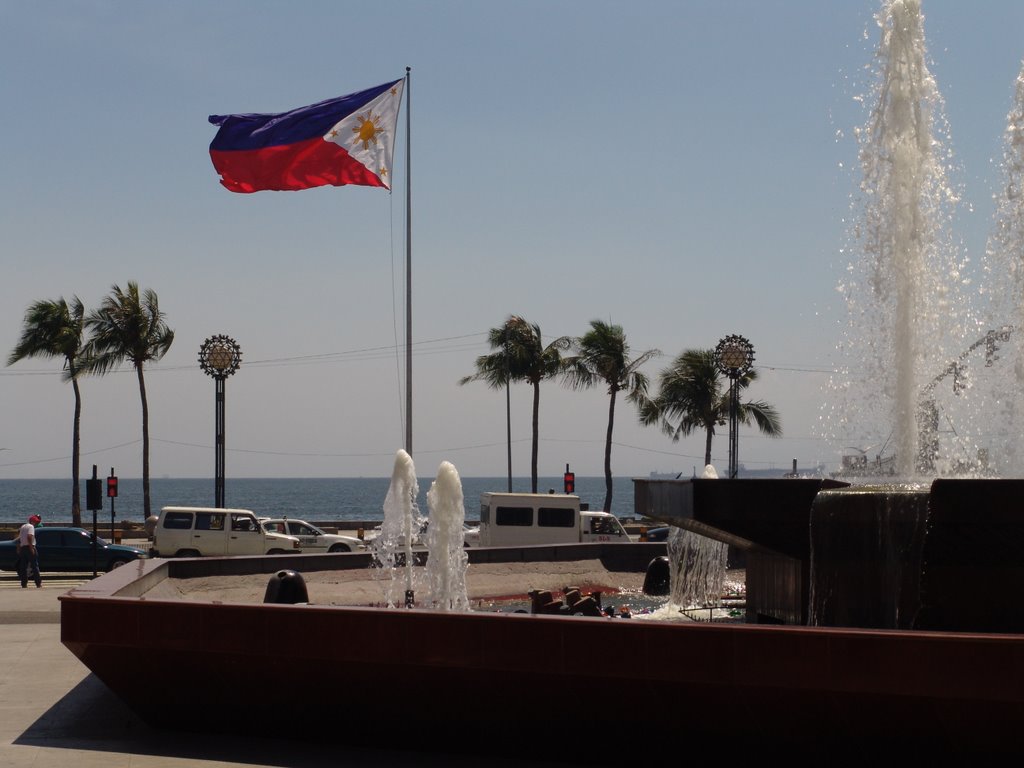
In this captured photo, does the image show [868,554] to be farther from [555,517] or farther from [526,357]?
[526,357]

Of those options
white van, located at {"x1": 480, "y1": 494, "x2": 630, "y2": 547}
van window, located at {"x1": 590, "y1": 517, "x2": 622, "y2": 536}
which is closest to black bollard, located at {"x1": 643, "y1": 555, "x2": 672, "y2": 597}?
white van, located at {"x1": 480, "y1": 494, "x2": 630, "y2": 547}

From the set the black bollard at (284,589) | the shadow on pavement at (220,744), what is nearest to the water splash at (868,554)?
the shadow on pavement at (220,744)

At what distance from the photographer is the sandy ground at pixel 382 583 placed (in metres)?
19.4

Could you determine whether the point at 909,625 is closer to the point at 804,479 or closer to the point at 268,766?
the point at 804,479

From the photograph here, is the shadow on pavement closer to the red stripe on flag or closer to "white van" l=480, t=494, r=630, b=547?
the red stripe on flag

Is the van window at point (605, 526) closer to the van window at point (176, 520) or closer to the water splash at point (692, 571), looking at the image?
the van window at point (176, 520)

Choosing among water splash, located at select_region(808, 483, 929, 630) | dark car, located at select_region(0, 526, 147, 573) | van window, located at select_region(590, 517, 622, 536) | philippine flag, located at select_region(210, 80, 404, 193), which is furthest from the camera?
van window, located at select_region(590, 517, 622, 536)

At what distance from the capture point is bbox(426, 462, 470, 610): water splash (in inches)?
635

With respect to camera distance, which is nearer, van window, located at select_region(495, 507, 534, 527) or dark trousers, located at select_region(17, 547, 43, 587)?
dark trousers, located at select_region(17, 547, 43, 587)

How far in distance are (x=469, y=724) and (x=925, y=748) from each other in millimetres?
4033

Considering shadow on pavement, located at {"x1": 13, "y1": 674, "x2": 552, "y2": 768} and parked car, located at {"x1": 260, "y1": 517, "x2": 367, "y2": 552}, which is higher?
parked car, located at {"x1": 260, "y1": 517, "x2": 367, "y2": 552}

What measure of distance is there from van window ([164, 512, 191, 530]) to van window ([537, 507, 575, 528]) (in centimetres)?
919

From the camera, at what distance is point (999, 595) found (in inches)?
445

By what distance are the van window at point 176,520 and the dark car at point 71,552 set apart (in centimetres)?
133
